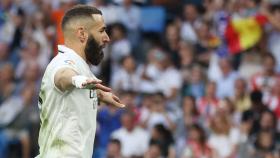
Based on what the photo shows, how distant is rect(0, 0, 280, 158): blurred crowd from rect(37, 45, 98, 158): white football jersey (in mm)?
5872

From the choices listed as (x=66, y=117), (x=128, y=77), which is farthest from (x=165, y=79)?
(x=66, y=117)

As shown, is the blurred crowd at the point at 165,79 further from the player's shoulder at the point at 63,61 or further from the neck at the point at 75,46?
the player's shoulder at the point at 63,61

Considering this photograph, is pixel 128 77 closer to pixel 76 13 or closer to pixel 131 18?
pixel 131 18

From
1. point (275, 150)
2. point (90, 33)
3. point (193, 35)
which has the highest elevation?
point (90, 33)

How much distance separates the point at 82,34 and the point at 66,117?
0.65m

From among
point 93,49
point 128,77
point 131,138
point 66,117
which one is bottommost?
point 131,138

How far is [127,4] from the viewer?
1579 centimetres

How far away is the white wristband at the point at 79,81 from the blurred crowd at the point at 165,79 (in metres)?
6.36

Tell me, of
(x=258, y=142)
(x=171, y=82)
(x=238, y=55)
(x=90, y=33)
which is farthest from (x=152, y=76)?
(x=90, y=33)

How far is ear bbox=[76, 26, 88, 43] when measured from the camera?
21.9 ft

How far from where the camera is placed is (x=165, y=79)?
1459 centimetres

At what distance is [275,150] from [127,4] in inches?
187

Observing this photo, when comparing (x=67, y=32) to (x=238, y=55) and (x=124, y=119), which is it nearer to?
(x=124, y=119)

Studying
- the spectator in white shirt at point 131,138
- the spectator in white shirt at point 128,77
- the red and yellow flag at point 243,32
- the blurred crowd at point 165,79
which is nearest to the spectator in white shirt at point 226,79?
the blurred crowd at point 165,79
